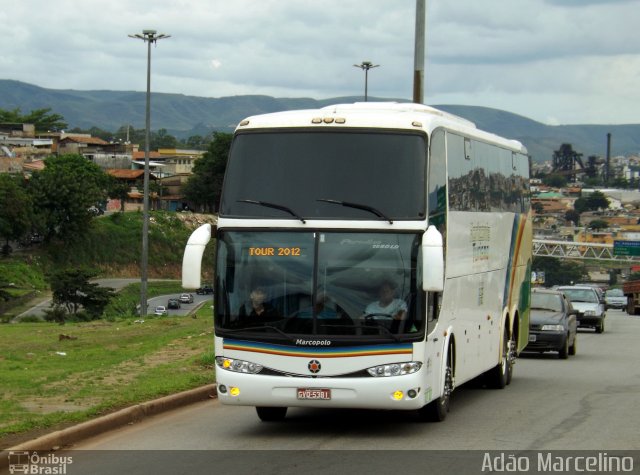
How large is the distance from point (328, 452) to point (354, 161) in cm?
335

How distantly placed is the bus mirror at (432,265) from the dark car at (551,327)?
1422 cm

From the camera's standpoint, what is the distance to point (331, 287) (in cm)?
1309

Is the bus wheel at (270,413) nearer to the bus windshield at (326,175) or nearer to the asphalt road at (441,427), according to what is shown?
the asphalt road at (441,427)

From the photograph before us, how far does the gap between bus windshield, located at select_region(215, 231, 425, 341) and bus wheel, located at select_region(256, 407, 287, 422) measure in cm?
170

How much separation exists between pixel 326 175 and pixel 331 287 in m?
1.32

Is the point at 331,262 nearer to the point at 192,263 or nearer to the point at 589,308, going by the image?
the point at 192,263

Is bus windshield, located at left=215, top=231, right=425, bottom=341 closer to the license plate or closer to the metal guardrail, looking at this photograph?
the license plate

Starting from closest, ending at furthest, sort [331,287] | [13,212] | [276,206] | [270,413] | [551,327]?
[331,287] < [276,206] < [270,413] < [551,327] < [13,212]

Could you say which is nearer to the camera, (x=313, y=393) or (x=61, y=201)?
(x=313, y=393)

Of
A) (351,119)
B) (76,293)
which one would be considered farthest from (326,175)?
(76,293)

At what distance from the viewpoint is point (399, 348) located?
42.7 ft

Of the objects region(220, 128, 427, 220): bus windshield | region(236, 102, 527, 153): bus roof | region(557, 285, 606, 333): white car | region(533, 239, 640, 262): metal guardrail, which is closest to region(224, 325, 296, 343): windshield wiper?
region(220, 128, 427, 220): bus windshield

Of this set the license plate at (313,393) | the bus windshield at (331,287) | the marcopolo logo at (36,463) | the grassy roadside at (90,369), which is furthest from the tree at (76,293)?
the marcopolo logo at (36,463)

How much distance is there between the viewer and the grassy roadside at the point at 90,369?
1387cm
